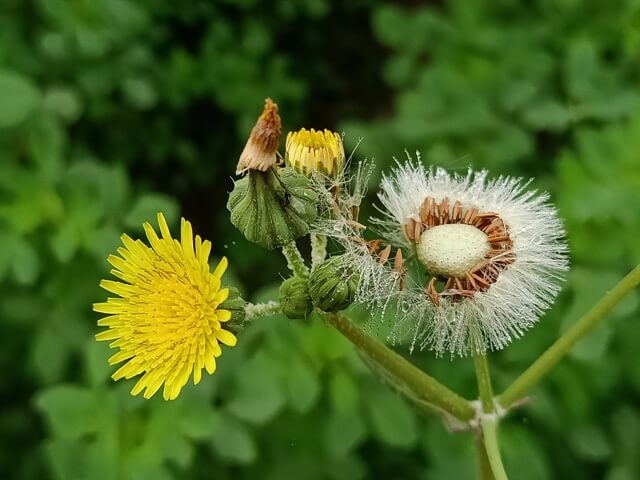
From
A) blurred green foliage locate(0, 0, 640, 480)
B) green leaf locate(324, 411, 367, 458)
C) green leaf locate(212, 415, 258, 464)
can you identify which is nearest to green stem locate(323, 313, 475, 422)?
blurred green foliage locate(0, 0, 640, 480)

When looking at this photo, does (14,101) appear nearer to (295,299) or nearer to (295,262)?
(295,262)

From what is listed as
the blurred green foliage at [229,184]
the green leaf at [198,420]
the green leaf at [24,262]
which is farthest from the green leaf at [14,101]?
the green leaf at [198,420]

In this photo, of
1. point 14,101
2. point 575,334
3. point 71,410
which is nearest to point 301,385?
point 71,410

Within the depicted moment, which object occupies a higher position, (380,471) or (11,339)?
(380,471)

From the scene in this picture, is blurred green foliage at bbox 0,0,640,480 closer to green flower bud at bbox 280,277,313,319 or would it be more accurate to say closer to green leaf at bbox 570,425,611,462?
green leaf at bbox 570,425,611,462

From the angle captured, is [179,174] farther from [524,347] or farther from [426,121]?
[524,347]

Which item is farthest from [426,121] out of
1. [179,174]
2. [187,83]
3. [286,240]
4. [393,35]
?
[286,240]
